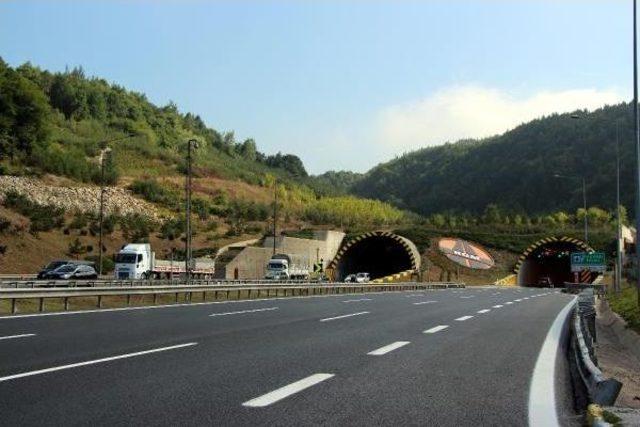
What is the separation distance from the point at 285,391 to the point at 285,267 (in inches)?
2347

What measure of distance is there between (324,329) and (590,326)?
558 cm

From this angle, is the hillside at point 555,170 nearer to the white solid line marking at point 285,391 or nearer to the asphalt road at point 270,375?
the asphalt road at point 270,375

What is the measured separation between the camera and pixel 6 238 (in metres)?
64.8

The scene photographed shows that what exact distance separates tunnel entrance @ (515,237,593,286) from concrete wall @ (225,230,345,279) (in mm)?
24467

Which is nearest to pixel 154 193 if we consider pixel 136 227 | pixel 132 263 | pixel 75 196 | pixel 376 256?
pixel 75 196

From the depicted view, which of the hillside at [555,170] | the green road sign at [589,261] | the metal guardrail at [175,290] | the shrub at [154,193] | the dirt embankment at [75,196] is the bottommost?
the metal guardrail at [175,290]

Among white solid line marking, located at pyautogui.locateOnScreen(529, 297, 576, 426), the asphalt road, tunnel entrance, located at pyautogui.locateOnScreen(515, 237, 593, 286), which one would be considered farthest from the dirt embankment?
white solid line marking, located at pyautogui.locateOnScreen(529, 297, 576, 426)

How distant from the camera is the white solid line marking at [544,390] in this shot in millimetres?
6914

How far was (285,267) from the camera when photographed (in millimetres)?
67562

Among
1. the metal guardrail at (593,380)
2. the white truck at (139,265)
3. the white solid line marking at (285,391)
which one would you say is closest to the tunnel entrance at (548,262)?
the white truck at (139,265)

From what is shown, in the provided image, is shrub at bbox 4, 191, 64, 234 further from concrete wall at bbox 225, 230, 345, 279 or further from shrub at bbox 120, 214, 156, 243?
concrete wall at bbox 225, 230, 345, 279

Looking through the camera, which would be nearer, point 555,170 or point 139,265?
point 139,265

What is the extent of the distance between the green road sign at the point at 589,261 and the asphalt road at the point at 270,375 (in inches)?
2340

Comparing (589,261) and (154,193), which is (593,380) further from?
(154,193)
